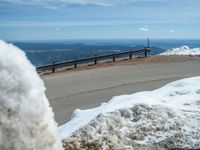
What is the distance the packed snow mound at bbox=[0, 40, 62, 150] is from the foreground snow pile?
3279 mm

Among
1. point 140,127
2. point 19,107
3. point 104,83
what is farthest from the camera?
point 104,83

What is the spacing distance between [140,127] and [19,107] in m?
3.60

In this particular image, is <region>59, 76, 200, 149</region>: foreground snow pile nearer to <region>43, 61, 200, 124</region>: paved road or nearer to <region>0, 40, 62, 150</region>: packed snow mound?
<region>0, 40, 62, 150</region>: packed snow mound

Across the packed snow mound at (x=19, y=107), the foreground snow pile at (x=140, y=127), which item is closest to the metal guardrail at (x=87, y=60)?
→ the foreground snow pile at (x=140, y=127)

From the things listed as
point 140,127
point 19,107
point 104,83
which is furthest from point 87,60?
point 19,107

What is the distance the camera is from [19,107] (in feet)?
5.29

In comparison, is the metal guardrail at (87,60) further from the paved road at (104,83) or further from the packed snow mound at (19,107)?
the packed snow mound at (19,107)

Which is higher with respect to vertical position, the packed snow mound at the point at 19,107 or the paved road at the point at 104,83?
the packed snow mound at the point at 19,107

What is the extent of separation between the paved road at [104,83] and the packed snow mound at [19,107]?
13.3 meters

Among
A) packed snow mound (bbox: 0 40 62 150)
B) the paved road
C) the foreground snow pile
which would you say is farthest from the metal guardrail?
packed snow mound (bbox: 0 40 62 150)

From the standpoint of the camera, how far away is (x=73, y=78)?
26.7 meters

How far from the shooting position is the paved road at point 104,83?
1836 centimetres

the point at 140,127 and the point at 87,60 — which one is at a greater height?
the point at 140,127

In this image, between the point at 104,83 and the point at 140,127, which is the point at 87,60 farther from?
the point at 140,127
